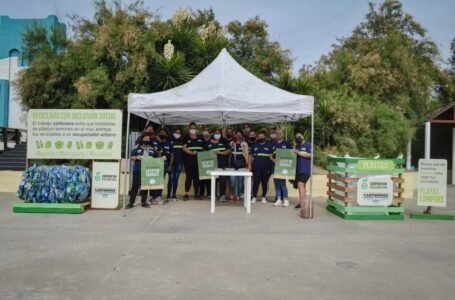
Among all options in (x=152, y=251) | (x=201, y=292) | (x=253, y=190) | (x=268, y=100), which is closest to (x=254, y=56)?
(x=253, y=190)

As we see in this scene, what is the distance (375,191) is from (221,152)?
157 inches

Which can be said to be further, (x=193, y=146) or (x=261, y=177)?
(x=193, y=146)

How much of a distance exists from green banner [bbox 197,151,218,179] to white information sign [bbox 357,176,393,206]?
12.2 ft

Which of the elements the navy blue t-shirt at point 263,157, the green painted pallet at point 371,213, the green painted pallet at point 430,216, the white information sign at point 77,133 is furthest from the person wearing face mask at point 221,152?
the green painted pallet at point 430,216

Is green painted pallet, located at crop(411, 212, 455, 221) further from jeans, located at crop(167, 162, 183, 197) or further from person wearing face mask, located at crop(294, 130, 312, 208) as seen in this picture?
jeans, located at crop(167, 162, 183, 197)

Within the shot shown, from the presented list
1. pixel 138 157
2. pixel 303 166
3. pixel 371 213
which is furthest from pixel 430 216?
pixel 138 157

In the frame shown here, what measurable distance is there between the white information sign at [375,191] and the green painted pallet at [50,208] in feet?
19.1

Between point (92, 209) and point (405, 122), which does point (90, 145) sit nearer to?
point (92, 209)

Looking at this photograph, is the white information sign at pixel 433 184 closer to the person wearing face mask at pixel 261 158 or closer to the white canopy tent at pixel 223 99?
the white canopy tent at pixel 223 99

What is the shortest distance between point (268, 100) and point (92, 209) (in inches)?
180

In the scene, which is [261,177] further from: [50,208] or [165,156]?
[50,208]

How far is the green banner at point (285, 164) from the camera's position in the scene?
34.2 feet

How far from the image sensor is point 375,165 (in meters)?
9.24

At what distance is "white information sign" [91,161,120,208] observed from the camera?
9875 mm
